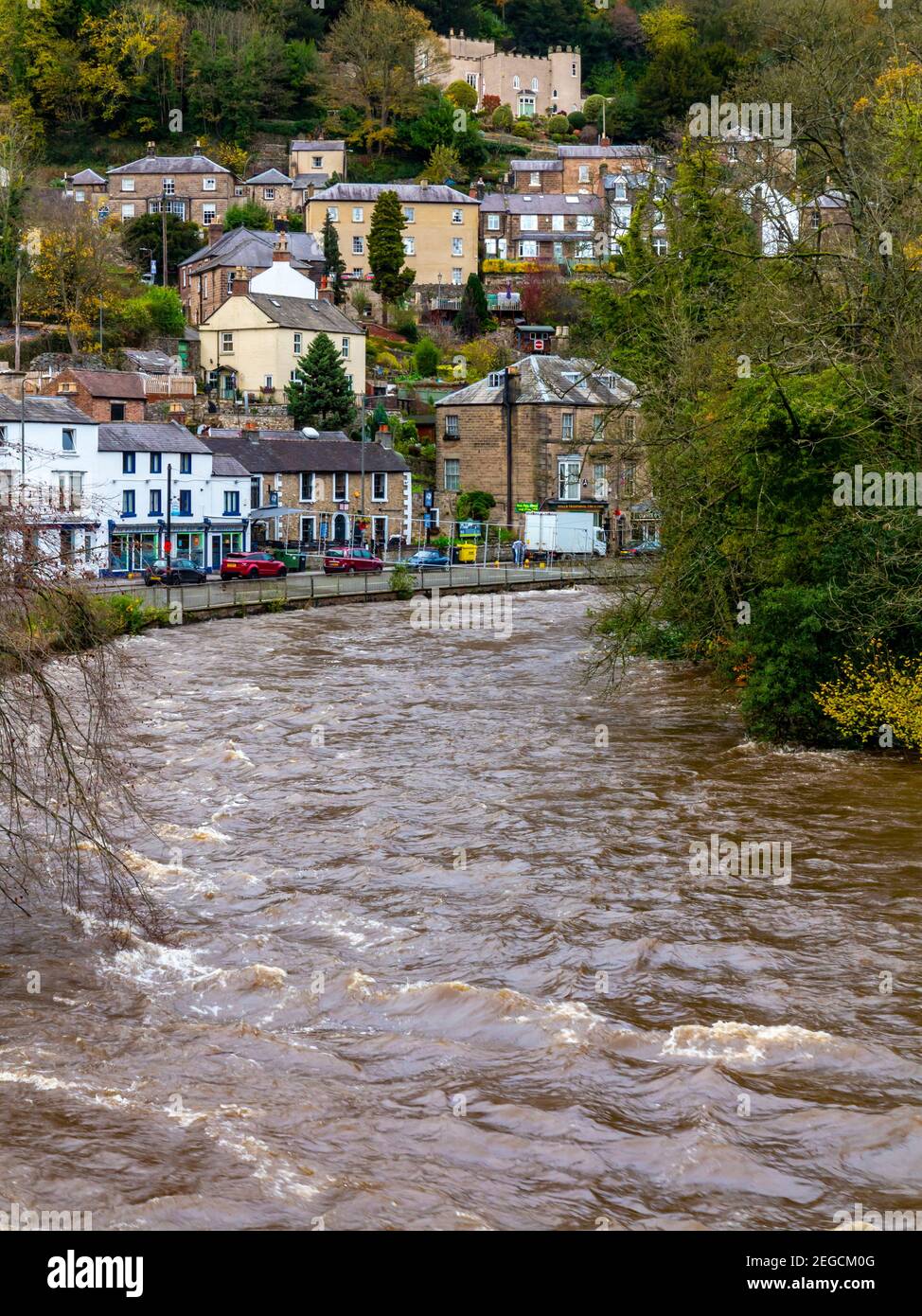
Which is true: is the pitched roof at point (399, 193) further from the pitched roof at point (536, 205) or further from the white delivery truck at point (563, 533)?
the white delivery truck at point (563, 533)

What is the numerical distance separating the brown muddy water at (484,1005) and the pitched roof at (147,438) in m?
34.9

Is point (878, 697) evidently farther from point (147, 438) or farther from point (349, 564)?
point (147, 438)

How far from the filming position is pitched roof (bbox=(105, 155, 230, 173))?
4178 inches

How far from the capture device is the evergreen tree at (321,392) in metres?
74.2

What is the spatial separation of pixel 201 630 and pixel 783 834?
86.4 feet

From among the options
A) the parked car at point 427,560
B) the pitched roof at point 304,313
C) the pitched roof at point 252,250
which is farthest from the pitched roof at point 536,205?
the parked car at point 427,560

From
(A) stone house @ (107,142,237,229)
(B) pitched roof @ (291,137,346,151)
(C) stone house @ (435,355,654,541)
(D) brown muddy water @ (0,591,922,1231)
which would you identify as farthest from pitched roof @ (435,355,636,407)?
(B) pitched roof @ (291,137,346,151)

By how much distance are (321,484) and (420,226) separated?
1668 inches

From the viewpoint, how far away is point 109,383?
61500mm

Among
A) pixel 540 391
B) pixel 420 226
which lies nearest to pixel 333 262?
pixel 420 226

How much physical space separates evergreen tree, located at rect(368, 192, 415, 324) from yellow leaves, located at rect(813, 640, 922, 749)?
77.3m

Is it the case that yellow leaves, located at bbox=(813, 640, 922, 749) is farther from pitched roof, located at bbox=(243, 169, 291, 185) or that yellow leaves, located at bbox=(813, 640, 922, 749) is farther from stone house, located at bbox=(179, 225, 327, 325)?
pitched roof, located at bbox=(243, 169, 291, 185)

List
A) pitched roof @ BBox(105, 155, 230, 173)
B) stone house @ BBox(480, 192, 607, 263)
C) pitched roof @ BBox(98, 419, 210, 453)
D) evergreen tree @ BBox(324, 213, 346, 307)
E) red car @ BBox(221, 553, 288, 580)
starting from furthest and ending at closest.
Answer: stone house @ BBox(480, 192, 607, 263), pitched roof @ BBox(105, 155, 230, 173), evergreen tree @ BBox(324, 213, 346, 307), pitched roof @ BBox(98, 419, 210, 453), red car @ BBox(221, 553, 288, 580)
